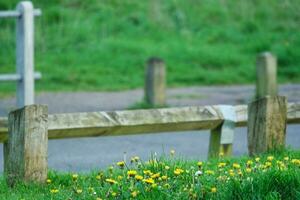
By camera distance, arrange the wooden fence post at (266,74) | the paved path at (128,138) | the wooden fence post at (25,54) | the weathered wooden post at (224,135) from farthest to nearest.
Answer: the wooden fence post at (266,74)
the wooden fence post at (25,54)
the paved path at (128,138)
the weathered wooden post at (224,135)

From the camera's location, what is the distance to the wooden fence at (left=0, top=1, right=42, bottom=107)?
12531 millimetres

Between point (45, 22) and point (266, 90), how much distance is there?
6.62 meters

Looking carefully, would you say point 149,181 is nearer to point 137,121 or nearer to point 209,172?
point 209,172

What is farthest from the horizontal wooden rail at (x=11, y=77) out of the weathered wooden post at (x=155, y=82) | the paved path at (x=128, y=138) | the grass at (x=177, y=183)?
the grass at (x=177, y=183)

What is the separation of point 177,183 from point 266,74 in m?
8.45

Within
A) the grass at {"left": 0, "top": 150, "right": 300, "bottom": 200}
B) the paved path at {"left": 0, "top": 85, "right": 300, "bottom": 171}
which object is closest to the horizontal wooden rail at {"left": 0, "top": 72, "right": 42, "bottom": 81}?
the paved path at {"left": 0, "top": 85, "right": 300, "bottom": 171}

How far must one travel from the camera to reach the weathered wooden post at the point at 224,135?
26.7 feet

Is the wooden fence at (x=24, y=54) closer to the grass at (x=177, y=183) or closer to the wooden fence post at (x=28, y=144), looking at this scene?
the grass at (x=177, y=183)

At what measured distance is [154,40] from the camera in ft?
65.6

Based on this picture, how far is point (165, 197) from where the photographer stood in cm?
597

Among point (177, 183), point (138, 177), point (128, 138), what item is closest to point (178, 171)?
point (177, 183)

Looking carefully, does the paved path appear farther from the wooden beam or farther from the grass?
the grass

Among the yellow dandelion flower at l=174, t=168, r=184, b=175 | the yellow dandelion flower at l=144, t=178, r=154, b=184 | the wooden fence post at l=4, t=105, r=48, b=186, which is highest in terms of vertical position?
the wooden fence post at l=4, t=105, r=48, b=186

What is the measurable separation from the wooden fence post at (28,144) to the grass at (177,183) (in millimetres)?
86
